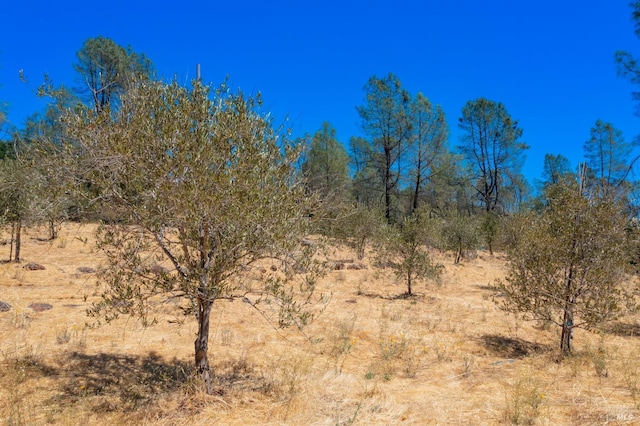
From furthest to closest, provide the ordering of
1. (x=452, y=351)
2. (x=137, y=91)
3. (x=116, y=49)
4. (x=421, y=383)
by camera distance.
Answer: (x=116, y=49), (x=452, y=351), (x=421, y=383), (x=137, y=91)

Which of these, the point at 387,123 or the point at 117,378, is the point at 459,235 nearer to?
the point at 387,123

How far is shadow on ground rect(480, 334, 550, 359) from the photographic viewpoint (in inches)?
354

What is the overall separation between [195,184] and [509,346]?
27.9 feet

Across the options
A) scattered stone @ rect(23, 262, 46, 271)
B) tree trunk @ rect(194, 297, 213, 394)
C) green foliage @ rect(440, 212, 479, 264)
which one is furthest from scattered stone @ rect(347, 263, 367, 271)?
tree trunk @ rect(194, 297, 213, 394)

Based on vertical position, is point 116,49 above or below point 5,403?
above

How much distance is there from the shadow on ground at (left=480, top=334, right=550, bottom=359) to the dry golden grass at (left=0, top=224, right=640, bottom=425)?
0.19 ft

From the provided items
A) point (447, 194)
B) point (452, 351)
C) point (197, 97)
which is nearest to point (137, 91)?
point (197, 97)

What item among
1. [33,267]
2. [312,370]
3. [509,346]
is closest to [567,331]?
[509,346]

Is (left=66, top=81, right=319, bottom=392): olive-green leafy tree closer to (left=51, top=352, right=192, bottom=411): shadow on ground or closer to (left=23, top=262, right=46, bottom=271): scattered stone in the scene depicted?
(left=51, top=352, right=192, bottom=411): shadow on ground

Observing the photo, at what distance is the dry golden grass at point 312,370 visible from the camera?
17.4ft

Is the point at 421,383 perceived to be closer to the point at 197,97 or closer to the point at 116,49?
the point at 197,97

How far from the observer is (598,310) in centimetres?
815

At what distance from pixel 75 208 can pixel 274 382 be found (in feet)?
12.9

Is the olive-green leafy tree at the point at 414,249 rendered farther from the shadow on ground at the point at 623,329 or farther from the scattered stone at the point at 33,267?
the scattered stone at the point at 33,267
